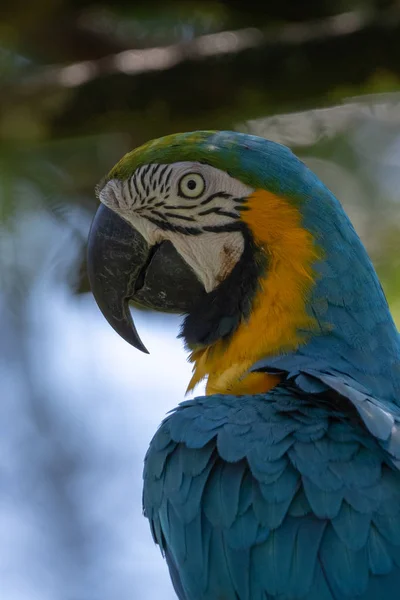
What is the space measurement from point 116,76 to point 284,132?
0.87 metres

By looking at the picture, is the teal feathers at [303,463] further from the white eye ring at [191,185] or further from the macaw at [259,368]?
the white eye ring at [191,185]

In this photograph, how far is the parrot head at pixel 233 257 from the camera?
2.46m

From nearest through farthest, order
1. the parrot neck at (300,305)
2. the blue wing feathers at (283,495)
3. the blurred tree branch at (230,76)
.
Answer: the blue wing feathers at (283,495), the parrot neck at (300,305), the blurred tree branch at (230,76)

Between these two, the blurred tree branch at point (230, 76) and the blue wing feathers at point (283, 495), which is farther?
the blurred tree branch at point (230, 76)

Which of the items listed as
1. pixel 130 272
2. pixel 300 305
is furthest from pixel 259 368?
pixel 130 272

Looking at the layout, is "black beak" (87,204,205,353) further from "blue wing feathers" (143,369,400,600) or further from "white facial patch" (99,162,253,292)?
"blue wing feathers" (143,369,400,600)

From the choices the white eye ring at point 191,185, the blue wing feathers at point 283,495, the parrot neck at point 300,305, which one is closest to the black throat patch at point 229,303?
the parrot neck at point 300,305

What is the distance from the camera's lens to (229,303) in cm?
260

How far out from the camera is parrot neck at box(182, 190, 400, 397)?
242cm

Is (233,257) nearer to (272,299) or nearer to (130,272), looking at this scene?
(272,299)

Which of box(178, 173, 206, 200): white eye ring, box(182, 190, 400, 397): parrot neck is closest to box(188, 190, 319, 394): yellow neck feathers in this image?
box(182, 190, 400, 397): parrot neck

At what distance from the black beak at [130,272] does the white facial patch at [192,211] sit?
1.1 inches

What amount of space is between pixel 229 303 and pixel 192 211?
0.90 ft

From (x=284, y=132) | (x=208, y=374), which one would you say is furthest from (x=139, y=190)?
(x=284, y=132)
